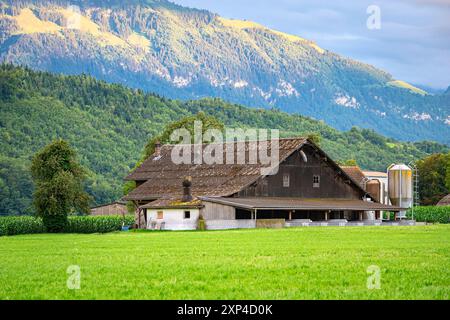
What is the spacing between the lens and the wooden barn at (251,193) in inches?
2494

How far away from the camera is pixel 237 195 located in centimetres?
6744

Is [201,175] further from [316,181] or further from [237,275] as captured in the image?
[237,275]

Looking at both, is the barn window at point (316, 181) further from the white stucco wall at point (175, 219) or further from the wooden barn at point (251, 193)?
the white stucco wall at point (175, 219)

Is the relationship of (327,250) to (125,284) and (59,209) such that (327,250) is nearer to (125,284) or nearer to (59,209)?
(125,284)

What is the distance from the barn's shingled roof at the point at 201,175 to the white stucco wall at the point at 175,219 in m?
3.60

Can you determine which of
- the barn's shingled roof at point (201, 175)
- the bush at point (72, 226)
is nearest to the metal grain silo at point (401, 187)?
the barn's shingled roof at point (201, 175)

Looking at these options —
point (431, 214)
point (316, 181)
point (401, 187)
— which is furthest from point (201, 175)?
point (431, 214)

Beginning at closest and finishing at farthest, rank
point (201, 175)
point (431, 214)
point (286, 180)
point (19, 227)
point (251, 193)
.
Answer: point (251, 193), point (286, 180), point (201, 175), point (19, 227), point (431, 214)

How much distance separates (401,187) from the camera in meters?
85.9

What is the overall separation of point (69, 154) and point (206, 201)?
→ 15.1 m

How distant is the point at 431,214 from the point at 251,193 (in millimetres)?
31741

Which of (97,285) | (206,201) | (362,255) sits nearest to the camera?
(97,285)
